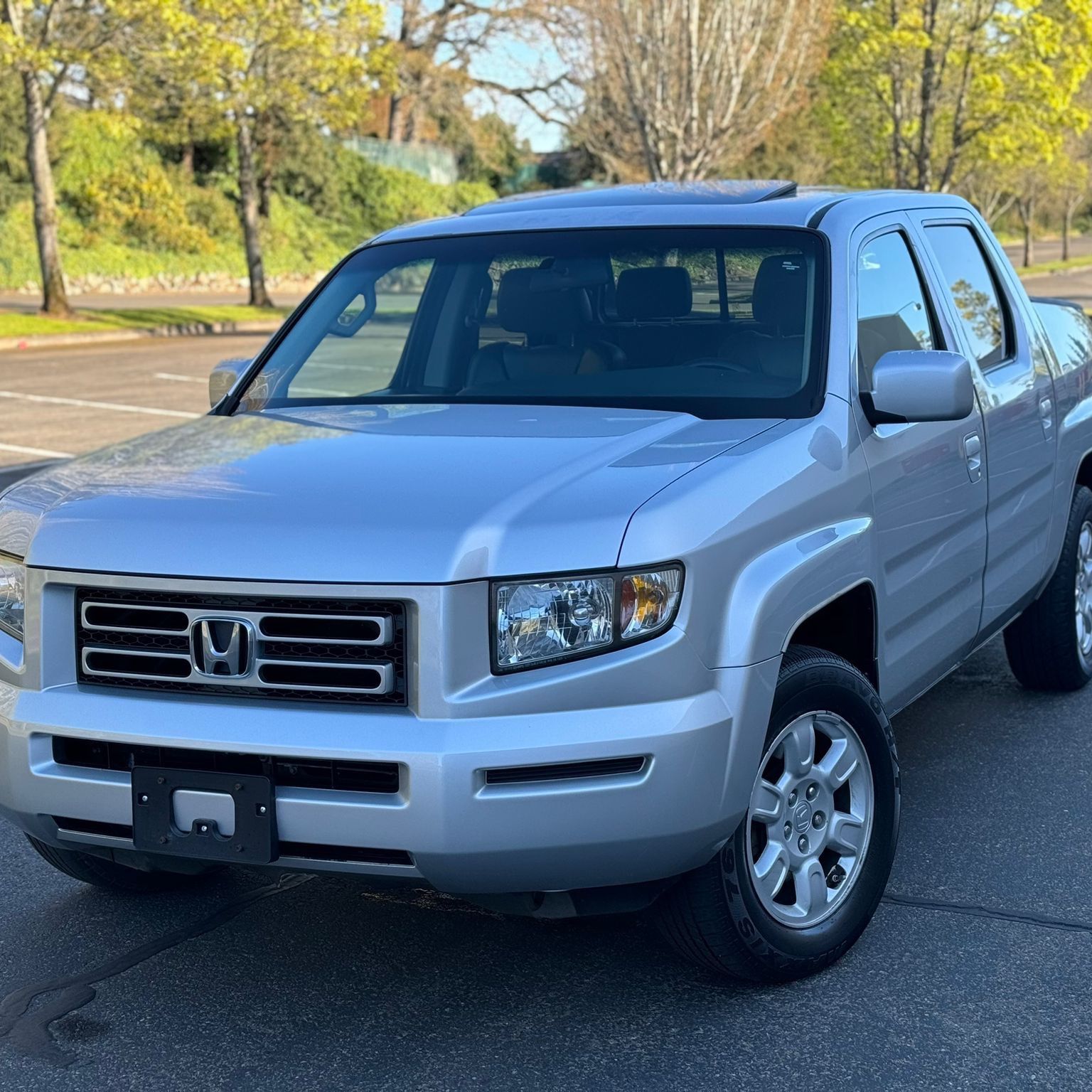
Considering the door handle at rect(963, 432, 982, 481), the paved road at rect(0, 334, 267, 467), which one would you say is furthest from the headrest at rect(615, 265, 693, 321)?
the paved road at rect(0, 334, 267, 467)

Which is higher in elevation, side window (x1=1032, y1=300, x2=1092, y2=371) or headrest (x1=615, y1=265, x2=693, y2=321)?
headrest (x1=615, y1=265, x2=693, y2=321)

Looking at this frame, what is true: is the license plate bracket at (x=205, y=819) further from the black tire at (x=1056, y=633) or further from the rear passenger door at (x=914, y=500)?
the black tire at (x=1056, y=633)

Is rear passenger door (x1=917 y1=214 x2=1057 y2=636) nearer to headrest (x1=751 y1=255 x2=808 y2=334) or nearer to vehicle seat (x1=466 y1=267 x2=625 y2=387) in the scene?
headrest (x1=751 y1=255 x2=808 y2=334)

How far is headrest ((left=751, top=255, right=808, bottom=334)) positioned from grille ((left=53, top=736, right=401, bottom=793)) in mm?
1753

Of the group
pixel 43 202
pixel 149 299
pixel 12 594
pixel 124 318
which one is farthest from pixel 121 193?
pixel 12 594

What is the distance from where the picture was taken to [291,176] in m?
A: 48.0

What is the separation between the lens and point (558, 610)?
10.2 ft

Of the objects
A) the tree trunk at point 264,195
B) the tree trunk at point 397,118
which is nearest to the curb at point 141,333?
the tree trunk at point 264,195

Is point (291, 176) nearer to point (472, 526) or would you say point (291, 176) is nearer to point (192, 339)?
point (192, 339)

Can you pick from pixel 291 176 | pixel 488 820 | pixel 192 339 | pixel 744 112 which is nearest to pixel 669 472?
pixel 488 820

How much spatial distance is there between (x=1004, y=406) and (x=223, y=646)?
276 cm

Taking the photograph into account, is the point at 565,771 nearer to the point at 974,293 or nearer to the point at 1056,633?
the point at 974,293

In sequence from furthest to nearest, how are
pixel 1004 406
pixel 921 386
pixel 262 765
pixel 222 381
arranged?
pixel 1004 406 < pixel 222 381 < pixel 921 386 < pixel 262 765

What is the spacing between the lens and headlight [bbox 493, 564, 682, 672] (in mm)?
3088
